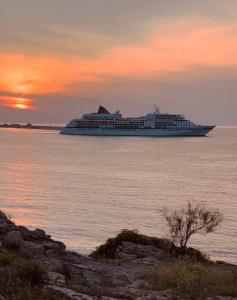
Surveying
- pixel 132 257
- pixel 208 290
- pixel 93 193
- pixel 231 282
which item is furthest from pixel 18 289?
pixel 93 193

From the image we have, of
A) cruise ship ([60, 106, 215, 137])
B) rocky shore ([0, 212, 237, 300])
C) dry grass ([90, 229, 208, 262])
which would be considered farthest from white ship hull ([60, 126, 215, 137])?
rocky shore ([0, 212, 237, 300])

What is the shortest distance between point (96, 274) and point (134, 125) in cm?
14031

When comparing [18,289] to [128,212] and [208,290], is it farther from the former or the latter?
[128,212]

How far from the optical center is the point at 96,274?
27.5 feet

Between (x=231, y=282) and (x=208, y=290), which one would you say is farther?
(x=231, y=282)

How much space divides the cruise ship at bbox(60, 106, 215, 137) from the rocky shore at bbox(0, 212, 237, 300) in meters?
131

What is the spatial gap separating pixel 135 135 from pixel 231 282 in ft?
467

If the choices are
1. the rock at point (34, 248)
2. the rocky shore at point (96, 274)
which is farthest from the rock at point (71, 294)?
the rock at point (34, 248)

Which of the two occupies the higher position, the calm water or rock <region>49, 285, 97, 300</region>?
rock <region>49, 285, 97, 300</region>

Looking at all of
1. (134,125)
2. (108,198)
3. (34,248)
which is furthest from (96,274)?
(134,125)

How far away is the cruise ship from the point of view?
144 metres

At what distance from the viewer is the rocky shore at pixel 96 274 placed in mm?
6062

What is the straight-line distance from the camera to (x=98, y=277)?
26.8 feet

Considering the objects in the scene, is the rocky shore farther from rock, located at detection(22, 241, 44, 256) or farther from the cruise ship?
the cruise ship
